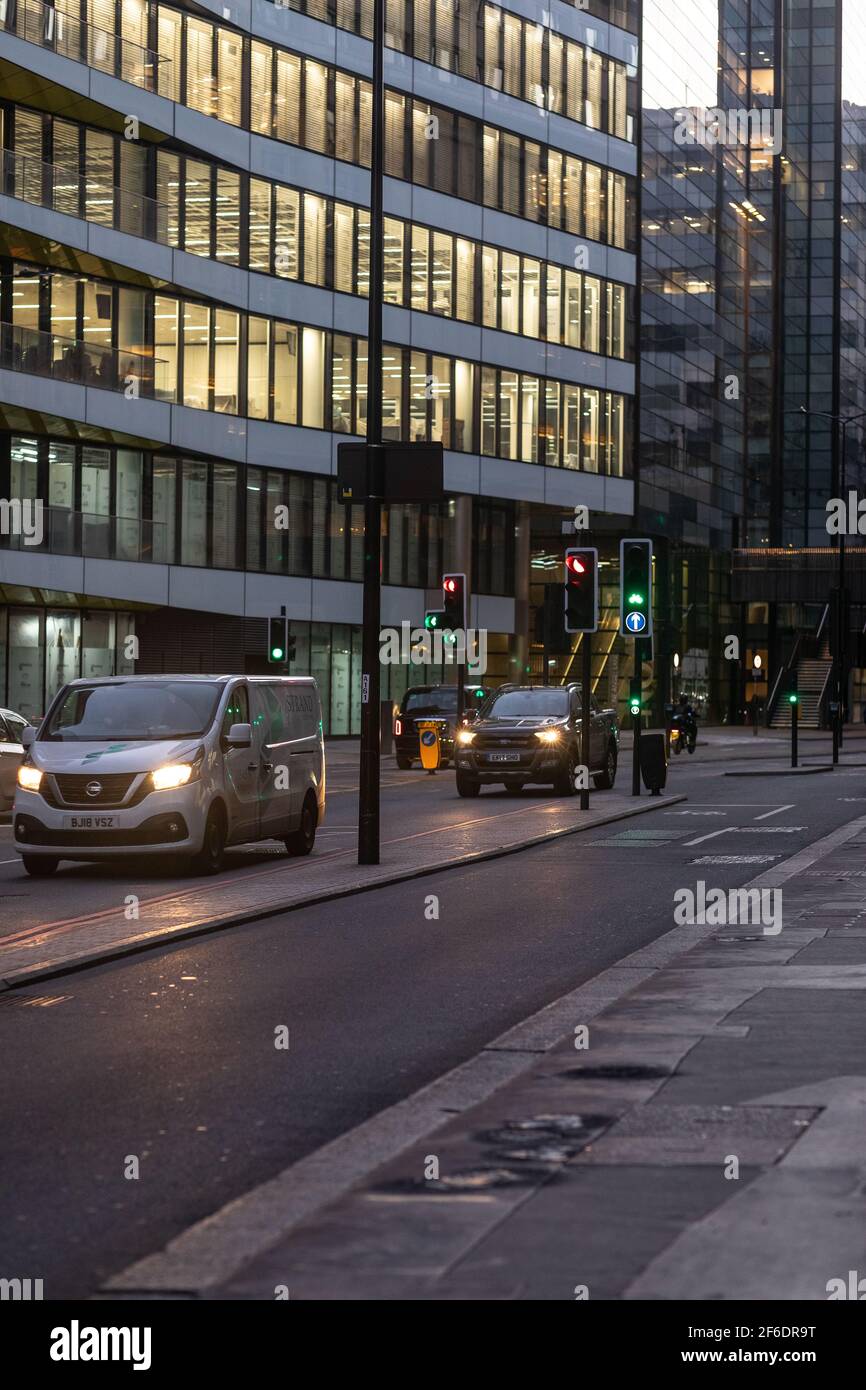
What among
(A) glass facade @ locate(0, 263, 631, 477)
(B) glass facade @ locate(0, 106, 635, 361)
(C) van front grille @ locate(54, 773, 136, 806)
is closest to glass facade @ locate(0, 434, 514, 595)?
(A) glass facade @ locate(0, 263, 631, 477)

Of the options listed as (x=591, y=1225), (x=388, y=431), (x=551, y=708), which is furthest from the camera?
(x=388, y=431)

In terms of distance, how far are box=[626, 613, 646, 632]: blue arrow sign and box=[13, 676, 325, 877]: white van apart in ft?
30.6

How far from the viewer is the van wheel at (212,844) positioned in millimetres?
17438

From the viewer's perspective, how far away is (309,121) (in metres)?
54.5

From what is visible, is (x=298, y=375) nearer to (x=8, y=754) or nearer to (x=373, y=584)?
(x=8, y=754)

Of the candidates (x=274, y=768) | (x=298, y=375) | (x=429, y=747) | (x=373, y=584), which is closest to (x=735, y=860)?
(x=373, y=584)

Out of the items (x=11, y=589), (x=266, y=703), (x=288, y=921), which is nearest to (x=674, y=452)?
(x=11, y=589)

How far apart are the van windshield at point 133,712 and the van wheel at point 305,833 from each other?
1965mm

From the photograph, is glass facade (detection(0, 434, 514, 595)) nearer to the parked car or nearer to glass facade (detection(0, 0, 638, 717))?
glass facade (detection(0, 0, 638, 717))

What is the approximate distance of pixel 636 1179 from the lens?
5.88 m

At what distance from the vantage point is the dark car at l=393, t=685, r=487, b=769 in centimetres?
4150

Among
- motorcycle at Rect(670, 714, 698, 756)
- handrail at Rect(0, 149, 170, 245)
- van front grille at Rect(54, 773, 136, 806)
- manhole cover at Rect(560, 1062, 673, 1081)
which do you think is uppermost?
handrail at Rect(0, 149, 170, 245)

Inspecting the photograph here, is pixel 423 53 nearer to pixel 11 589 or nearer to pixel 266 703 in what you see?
pixel 11 589
